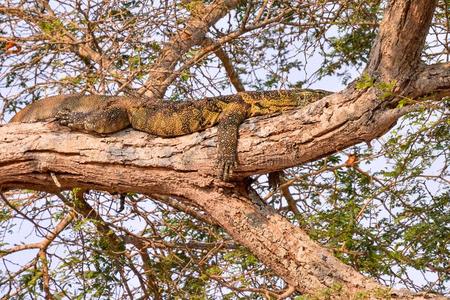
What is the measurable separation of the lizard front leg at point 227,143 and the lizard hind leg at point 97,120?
77cm

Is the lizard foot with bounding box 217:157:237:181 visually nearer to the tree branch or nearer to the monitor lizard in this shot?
the monitor lizard

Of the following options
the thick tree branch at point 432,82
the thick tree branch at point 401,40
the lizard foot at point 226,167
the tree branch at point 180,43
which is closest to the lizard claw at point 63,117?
the tree branch at point 180,43

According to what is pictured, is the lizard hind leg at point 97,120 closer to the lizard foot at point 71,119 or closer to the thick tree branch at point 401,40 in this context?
the lizard foot at point 71,119

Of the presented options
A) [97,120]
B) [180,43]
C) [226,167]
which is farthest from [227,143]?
[180,43]

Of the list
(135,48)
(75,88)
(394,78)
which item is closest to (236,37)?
(135,48)

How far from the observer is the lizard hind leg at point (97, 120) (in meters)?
5.53

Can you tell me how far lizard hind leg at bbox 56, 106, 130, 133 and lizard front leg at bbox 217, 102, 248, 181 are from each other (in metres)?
0.77

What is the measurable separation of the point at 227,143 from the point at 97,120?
1019 mm

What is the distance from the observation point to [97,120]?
217 inches

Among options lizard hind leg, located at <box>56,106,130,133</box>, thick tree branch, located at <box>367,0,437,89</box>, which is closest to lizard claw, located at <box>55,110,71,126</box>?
lizard hind leg, located at <box>56,106,130,133</box>

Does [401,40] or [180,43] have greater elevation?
[180,43]

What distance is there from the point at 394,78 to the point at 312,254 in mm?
1159

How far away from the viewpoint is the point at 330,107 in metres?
4.71

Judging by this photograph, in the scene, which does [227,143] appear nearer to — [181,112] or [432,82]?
[181,112]
